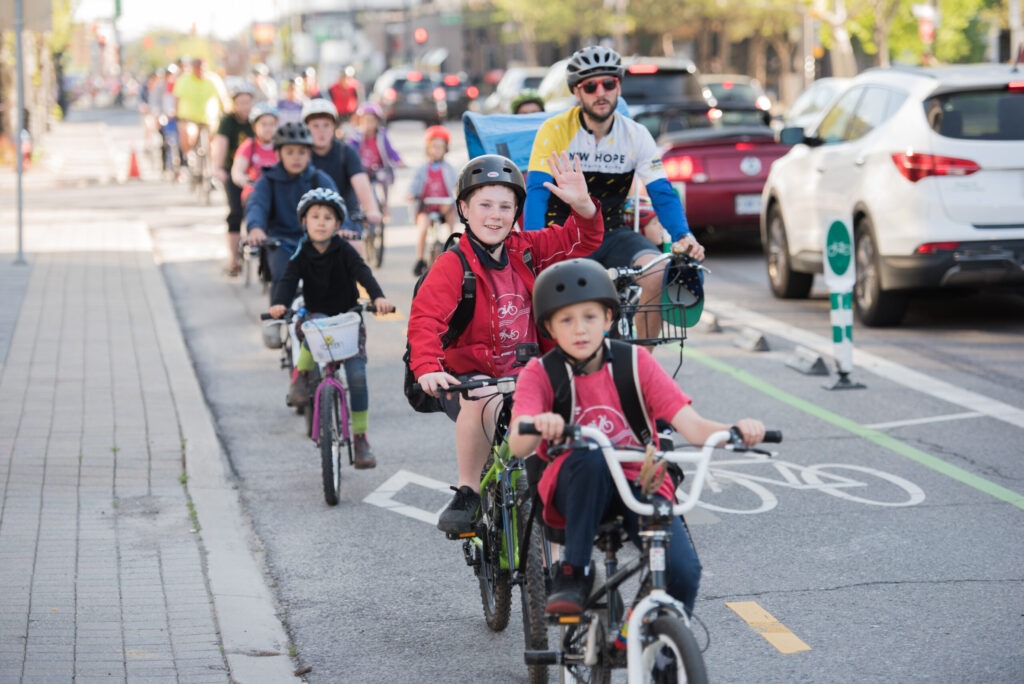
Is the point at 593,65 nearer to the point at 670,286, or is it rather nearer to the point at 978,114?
the point at 670,286

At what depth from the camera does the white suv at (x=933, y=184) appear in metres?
12.0

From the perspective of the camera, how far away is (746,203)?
17.3 m

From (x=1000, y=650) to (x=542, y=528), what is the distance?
1.83 metres

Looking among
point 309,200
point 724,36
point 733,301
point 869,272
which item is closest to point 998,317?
point 869,272

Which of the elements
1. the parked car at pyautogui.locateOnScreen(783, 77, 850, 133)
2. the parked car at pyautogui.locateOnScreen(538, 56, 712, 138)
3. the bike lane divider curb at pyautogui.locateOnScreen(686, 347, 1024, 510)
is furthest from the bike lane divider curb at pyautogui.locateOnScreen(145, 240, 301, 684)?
the parked car at pyautogui.locateOnScreen(783, 77, 850, 133)

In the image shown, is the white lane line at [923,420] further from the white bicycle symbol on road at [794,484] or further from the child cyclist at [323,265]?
the child cyclist at [323,265]

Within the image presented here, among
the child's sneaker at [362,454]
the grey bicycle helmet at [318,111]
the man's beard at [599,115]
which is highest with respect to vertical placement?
the man's beard at [599,115]

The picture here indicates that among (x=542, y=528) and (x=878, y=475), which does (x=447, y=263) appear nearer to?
(x=542, y=528)

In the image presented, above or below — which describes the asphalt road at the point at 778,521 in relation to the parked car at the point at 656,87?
below

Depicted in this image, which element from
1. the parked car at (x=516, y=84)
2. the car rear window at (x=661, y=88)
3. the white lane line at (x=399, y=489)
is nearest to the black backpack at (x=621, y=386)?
the white lane line at (x=399, y=489)

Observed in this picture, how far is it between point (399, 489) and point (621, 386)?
375 cm

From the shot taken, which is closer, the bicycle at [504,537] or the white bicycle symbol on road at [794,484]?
the bicycle at [504,537]

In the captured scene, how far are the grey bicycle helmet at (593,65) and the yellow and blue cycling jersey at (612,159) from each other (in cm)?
23

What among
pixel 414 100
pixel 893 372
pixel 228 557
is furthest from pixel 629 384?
pixel 414 100
